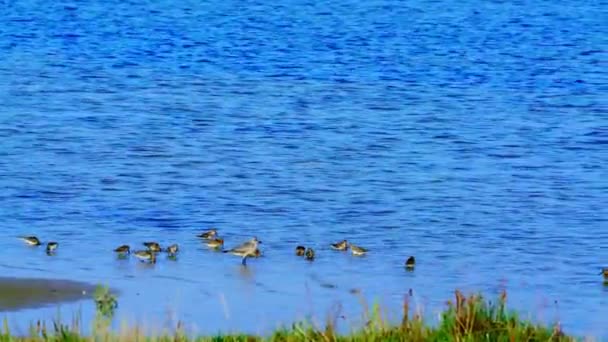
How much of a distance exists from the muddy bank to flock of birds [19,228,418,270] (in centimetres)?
131

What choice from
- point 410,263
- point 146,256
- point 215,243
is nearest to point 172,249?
point 146,256

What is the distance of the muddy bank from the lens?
50.0 ft

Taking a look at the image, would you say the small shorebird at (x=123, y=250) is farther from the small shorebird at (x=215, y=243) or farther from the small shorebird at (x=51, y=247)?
the small shorebird at (x=215, y=243)

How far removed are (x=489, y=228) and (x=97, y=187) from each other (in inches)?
206

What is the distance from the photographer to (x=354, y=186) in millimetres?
22328

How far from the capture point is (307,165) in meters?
24.0

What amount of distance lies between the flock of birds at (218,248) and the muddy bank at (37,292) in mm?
1312

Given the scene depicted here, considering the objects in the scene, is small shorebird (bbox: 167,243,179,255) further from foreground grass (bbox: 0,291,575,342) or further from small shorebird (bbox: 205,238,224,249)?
foreground grass (bbox: 0,291,575,342)

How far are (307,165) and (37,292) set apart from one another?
875cm

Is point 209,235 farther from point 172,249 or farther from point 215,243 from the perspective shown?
point 172,249

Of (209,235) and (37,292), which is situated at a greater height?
(209,235)

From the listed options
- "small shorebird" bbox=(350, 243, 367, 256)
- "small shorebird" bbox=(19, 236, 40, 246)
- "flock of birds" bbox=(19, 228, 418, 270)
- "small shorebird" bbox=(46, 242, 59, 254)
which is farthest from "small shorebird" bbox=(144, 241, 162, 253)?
"small shorebird" bbox=(350, 243, 367, 256)

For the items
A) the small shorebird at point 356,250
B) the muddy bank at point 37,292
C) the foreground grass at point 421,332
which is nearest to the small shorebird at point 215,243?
the small shorebird at point 356,250

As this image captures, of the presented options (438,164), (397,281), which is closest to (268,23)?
(438,164)
